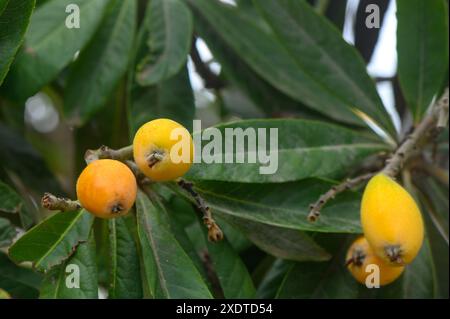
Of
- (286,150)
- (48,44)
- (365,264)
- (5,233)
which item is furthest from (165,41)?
(365,264)

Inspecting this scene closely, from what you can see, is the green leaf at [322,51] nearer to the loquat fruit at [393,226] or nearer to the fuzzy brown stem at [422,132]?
the fuzzy brown stem at [422,132]

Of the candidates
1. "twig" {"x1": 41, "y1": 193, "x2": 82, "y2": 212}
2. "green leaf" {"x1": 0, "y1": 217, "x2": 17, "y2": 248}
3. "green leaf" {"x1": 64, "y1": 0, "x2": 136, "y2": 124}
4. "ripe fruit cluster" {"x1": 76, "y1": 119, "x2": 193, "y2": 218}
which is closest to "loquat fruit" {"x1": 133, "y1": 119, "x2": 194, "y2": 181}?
"ripe fruit cluster" {"x1": 76, "y1": 119, "x2": 193, "y2": 218}

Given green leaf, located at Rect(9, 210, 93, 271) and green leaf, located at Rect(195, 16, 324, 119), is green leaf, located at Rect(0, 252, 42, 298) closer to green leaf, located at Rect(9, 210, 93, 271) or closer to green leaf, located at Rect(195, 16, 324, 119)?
green leaf, located at Rect(9, 210, 93, 271)

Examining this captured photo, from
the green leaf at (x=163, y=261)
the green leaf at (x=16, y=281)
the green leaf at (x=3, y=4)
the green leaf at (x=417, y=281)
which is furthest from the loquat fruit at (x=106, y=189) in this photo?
the green leaf at (x=417, y=281)

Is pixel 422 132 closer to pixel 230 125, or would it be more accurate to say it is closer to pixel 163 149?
pixel 230 125

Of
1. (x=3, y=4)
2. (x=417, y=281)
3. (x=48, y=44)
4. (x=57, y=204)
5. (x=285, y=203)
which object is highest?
(x=3, y=4)
